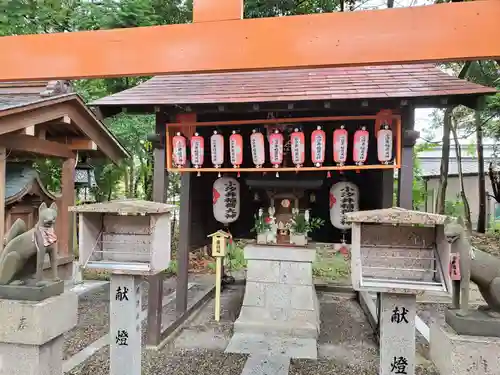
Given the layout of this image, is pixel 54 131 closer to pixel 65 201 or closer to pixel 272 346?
pixel 65 201

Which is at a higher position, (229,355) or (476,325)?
(476,325)

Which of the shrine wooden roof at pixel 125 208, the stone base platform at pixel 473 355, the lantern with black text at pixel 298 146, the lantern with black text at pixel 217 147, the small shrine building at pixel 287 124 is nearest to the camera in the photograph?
the stone base platform at pixel 473 355

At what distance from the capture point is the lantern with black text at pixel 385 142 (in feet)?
16.7

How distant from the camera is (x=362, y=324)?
6.15 meters

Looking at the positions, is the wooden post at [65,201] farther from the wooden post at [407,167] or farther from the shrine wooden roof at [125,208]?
the wooden post at [407,167]

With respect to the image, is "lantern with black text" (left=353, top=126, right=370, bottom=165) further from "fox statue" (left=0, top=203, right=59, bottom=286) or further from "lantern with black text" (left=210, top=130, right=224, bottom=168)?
"fox statue" (left=0, top=203, right=59, bottom=286)

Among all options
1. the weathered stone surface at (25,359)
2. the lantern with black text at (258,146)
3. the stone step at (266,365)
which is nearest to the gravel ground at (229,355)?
the stone step at (266,365)

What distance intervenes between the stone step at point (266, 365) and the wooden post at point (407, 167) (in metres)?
2.61

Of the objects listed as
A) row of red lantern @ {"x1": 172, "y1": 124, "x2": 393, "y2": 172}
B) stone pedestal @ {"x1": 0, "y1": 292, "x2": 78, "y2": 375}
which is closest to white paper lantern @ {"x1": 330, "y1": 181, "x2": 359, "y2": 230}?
row of red lantern @ {"x1": 172, "y1": 124, "x2": 393, "y2": 172}

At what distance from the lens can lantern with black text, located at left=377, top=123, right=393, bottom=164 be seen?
16.7ft

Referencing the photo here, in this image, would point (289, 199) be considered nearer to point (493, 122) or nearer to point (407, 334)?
point (407, 334)

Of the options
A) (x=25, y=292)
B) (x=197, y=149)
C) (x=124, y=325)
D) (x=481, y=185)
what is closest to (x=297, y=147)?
(x=197, y=149)

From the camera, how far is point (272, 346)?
17.0ft

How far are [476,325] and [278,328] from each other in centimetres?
336
